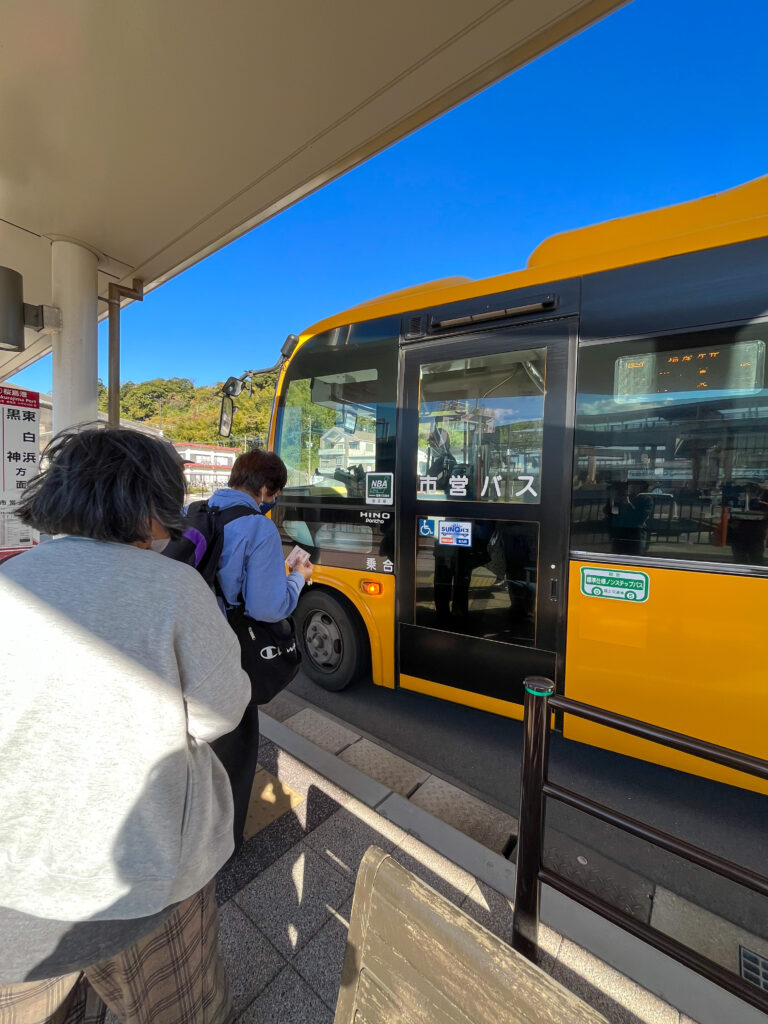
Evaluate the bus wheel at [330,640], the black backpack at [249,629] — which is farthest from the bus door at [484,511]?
the black backpack at [249,629]

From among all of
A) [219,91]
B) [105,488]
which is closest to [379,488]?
[219,91]

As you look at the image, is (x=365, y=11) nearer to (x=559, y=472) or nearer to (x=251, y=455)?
(x=251, y=455)

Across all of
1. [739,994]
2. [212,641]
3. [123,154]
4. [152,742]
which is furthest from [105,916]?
[123,154]

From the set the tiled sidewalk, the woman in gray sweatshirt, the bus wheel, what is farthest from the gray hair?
the bus wheel

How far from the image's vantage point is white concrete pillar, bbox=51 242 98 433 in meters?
3.12

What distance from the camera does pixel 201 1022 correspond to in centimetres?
130

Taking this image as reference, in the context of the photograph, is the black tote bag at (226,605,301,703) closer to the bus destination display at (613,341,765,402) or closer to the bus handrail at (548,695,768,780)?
the bus handrail at (548,695,768,780)

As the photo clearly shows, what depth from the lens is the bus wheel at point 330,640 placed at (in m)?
3.77

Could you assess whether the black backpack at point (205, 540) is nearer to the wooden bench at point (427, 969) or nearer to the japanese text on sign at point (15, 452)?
the wooden bench at point (427, 969)

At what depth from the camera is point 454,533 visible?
3.14 m

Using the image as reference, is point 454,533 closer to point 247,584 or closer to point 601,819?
point 247,584

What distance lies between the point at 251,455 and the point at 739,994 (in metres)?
2.43

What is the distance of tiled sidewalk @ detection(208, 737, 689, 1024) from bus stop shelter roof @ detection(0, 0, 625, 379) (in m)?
3.36

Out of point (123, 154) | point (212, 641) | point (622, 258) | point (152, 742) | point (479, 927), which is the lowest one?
point (479, 927)
